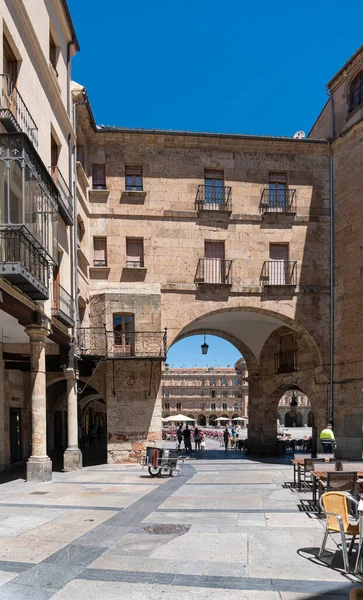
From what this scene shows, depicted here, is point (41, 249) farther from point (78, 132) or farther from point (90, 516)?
point (78, 132)

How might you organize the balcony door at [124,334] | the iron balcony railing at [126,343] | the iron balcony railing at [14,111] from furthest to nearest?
1. the balcony door at [124,334]
2. the iron balcony railing at [126,343]
3. the iron balcony railing at [14,111]

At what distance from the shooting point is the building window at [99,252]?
22.4 meters

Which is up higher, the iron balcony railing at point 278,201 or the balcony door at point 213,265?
the iron balcony railing at point 278,201

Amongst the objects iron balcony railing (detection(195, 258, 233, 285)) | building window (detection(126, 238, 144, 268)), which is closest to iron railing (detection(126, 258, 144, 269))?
building window (detection(126, 238, 144, 268))

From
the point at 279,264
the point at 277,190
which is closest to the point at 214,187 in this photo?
the point at 277,190

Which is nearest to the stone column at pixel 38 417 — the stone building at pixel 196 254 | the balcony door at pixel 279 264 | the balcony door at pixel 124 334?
the stone building at pixel 196 254

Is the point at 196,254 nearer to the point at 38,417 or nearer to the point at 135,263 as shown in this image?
the point at 135,263

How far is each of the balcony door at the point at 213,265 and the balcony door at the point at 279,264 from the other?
2042 mm

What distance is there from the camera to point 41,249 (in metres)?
12.2

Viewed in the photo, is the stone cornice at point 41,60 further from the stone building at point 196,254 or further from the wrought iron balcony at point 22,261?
the wrought iron balcony at point 22,261

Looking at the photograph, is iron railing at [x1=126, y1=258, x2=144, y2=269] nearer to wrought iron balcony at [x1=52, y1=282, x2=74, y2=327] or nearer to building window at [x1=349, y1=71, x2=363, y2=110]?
wrought iron balcony at [x1=52, y1=282, x2=74, y2=327]

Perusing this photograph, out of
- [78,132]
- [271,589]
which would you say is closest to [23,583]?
[271,589]

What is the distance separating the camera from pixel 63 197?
57.2ft

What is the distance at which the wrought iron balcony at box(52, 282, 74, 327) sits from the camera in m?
16.2
